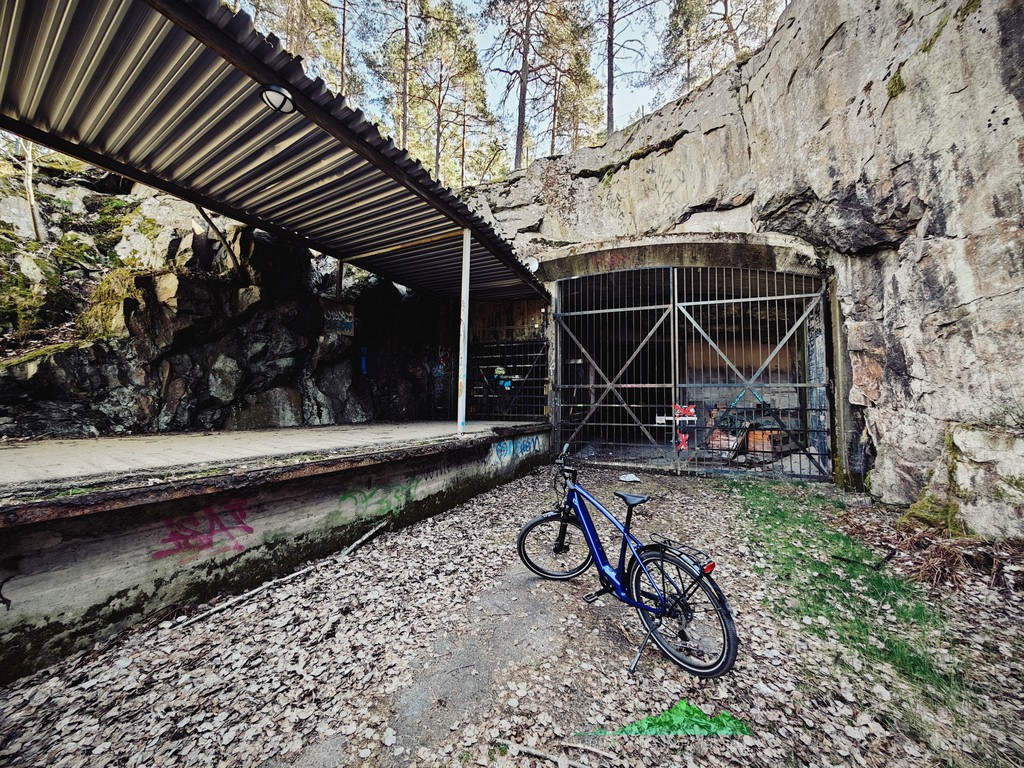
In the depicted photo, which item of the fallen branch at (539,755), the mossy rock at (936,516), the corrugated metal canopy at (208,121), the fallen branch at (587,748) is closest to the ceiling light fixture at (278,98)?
the corrugated metal canopy at (208,121)

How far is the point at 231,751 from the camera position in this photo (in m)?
1.88

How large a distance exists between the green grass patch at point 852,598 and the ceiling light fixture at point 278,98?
5.97 meters

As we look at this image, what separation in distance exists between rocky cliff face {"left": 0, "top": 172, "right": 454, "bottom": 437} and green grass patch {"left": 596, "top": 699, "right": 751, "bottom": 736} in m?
6.79

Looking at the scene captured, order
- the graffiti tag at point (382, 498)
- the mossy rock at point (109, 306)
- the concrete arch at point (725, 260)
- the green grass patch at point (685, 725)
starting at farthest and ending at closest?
the concrete arch at point (725, 260) < the mossy rock at point (109, 306) < the graffiti tag at point (382, 498) < the green grass patch at point (685, 725)

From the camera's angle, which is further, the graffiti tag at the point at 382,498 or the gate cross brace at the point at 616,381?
the gate cross brace at the point at 616,381

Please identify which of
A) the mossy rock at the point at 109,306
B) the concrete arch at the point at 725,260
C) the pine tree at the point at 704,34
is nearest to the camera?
the mossy rock at the point at 109,306

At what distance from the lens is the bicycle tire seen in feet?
7.68

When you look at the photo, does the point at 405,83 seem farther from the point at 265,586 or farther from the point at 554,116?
the point at 265,586

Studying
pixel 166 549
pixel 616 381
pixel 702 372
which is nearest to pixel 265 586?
pixel 166 549

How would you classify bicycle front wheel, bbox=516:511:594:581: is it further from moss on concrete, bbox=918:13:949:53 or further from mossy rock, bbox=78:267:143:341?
moss on concrete, bbox=918:13:949:53

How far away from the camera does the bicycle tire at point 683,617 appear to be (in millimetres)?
2342

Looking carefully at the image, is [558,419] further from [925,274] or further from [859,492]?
[925,274]

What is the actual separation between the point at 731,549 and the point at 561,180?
30.5ft

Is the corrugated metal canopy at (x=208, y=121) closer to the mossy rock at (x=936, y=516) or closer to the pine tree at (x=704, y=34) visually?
the mossy rock at (x=936, y=516)
